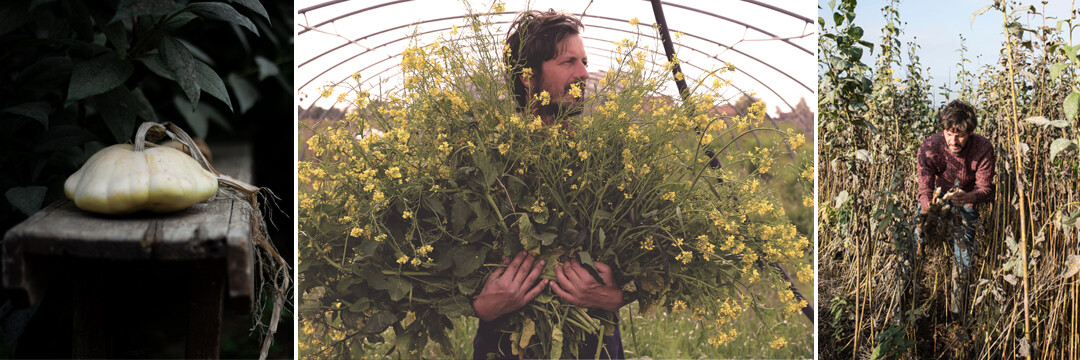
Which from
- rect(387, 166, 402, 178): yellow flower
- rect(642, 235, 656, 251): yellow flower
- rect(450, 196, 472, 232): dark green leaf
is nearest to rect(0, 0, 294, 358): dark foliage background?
rect(387, 166, 402, 178): yellow flower

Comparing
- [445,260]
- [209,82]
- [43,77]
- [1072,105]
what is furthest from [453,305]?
[1072,105]

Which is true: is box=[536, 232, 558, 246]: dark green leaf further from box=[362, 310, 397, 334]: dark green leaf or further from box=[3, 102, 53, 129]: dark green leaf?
box=[3, 102, 53, 129]: dark green leaf

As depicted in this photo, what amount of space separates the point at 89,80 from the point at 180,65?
0.19 metres

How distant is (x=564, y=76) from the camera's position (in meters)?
1.67

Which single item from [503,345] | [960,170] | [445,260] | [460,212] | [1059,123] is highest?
[1059,123]

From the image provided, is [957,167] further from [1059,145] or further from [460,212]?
[460,212]

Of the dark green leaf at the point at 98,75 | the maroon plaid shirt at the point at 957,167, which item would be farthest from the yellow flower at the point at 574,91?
the maroon plaid shirt at the point at 957,167

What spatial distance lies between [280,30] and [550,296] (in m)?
1.33

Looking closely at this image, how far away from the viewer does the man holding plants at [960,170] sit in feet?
6.51

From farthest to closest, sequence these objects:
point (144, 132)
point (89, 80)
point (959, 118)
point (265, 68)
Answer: point (265, 68) → point (959, 118) → point (89, 80) → point (144, 132)

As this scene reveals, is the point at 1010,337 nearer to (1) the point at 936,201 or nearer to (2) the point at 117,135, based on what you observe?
(1) the point at 936,201

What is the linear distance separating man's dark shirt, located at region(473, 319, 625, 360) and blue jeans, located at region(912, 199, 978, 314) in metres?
1.06

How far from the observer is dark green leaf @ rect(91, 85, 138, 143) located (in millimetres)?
1619

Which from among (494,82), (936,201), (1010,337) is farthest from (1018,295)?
(494,82)
